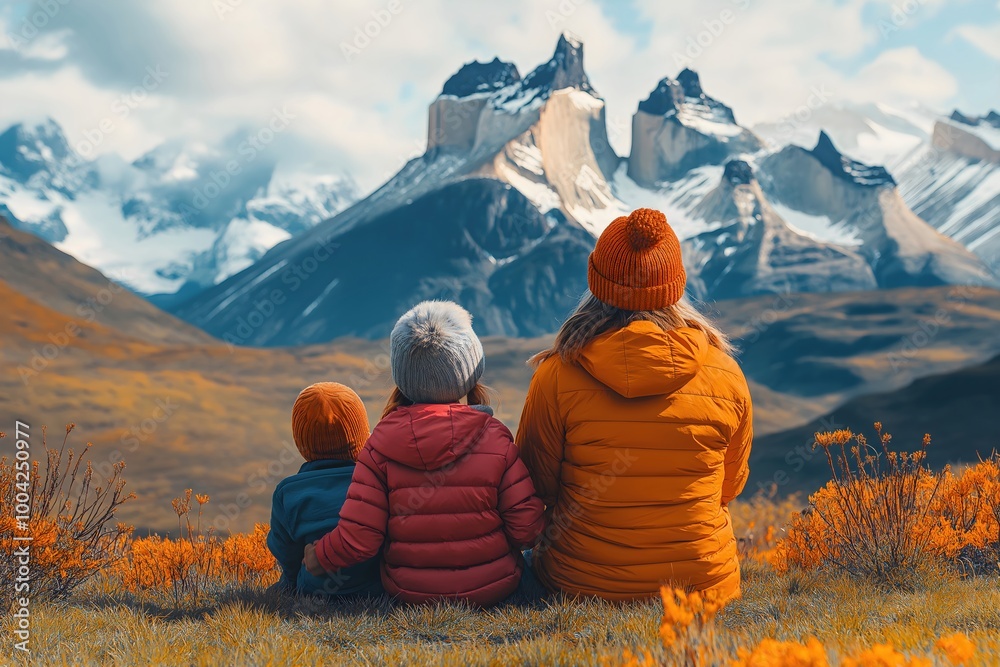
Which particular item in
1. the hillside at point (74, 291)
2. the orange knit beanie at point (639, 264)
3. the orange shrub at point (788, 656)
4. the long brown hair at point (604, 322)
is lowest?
the orange shrub at point (788, 656)

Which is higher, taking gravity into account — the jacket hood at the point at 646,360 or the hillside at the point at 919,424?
the jacket hood at the point at 646,360

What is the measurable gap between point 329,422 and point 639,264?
1657mm

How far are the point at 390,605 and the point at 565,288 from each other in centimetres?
16803

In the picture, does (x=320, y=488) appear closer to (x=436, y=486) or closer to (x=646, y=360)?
(x=436, y=486)

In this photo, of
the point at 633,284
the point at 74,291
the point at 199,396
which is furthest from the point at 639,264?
the point at 74,291

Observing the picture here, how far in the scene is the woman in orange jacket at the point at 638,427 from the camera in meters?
3.53

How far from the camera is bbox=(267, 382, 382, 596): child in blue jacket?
12.8 feet

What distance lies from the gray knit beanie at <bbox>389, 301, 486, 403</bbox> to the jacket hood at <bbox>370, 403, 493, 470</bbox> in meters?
0.13

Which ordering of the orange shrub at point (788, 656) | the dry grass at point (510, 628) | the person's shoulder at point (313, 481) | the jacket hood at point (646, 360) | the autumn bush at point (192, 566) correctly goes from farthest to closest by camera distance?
1. the autumn bush at point (192, 566)
2. the person's shoulder at point (313, 481)
3. the jacket hood at point (646, 360)
4. the dry grass at point (510, 628)
5. the orange shrub at point (788, 656)

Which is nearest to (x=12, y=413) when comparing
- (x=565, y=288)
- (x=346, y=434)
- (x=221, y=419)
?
A: (x=221, y=419)

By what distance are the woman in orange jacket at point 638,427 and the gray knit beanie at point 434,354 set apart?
0.34m

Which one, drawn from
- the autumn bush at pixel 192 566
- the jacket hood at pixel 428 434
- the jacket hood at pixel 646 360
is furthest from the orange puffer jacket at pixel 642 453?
the autumn bush at pixel 192 566

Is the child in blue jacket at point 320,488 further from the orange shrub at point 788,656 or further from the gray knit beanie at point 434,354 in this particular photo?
the orange shrub at point 788,656

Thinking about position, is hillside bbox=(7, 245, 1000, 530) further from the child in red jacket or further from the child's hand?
the child's hand
